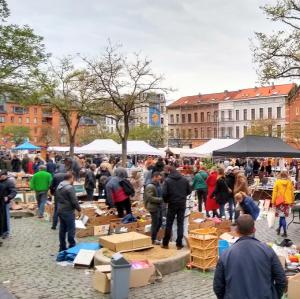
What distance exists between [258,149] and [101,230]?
9598 millimetres

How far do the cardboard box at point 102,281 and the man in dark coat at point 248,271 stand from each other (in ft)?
10.9

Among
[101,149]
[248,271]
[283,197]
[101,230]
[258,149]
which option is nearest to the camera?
[248,271]

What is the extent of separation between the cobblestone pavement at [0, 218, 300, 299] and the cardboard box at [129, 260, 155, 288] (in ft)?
0.32

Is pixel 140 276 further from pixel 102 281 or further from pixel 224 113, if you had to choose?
pixel 224 113

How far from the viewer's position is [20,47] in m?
22.0

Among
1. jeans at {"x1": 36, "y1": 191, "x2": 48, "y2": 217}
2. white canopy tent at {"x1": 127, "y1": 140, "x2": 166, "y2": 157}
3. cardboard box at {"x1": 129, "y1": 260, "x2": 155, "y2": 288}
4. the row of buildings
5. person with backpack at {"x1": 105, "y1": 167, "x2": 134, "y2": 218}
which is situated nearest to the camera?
cardboard box at {"x1": 129, "y1": 260, "x2": 155, "y2": 288}

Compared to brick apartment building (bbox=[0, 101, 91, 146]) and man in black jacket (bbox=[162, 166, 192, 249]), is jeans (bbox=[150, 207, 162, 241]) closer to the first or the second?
man in black jacket (bbox=[162, 166, 192, 249])

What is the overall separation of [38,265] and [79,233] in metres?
2.70

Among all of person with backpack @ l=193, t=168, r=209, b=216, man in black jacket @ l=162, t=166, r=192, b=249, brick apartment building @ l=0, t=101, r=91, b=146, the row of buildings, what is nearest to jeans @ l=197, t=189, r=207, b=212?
person with backpack @ l=193, t=168, r=209, b=216

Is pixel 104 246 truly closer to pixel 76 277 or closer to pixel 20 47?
pixel 76 277

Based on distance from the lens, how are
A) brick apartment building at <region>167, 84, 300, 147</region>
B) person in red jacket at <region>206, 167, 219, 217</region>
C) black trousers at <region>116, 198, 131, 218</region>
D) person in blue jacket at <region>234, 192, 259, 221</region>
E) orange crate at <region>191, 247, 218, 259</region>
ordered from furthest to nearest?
brick apartment building at <region>167, 84, 300, 147</region>, person in red jacket at <region>206, 167, 219, 217</region>, black trousers at <region>116, 198, 131, 218</region>, person in blue jacket at <region>234, 192, 259, 221</region>, orange crate at <region>191, 247, 218, 259</region>

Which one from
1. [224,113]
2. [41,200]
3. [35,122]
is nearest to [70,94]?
[41,200]

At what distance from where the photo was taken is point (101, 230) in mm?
11789

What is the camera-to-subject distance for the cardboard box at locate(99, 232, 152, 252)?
8.60 m
